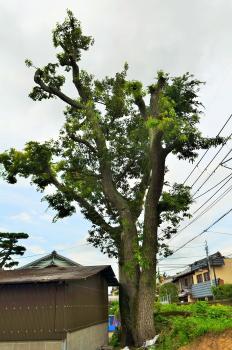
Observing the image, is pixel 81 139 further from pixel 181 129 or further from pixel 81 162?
pixel 181 129

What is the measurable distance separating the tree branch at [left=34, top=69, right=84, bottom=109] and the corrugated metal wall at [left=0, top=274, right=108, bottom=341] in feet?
36.6

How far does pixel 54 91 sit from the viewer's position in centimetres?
2255

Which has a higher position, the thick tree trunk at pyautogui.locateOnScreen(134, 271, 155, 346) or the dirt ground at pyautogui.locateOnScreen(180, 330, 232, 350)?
the thick tree trunk at pyautogui.locateOnScreen(134, 271, 155, 346)

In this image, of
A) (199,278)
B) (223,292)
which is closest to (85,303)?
(223,292)

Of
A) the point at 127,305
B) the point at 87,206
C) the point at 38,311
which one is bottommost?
the point at 38,311

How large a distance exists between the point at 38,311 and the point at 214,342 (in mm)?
7980

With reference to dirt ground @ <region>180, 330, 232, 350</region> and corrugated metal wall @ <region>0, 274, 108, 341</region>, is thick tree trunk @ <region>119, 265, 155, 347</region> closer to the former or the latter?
dirt ground @ <region>180, 330, 232, 350</region>

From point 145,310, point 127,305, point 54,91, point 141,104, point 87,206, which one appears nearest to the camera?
point 145,310

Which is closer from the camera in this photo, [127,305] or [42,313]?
[42,313]

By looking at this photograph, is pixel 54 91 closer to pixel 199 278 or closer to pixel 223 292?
pixel 223 292

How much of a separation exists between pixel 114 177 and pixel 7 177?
7128 mm

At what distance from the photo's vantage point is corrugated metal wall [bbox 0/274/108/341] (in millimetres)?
15977

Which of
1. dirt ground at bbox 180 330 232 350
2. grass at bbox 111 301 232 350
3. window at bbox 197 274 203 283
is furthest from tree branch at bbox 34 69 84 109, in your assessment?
window at bbox 197 274 203 283

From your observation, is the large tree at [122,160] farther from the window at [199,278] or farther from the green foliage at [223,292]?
the window at [199,278]
